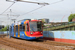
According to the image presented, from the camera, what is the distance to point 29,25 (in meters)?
18.1

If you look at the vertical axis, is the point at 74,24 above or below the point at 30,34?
above

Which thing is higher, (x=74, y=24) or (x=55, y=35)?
(x=74, y=24)

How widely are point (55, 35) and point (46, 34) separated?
2.93 metres

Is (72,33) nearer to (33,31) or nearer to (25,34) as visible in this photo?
(33,31)

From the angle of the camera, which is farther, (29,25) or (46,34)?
(46,34)

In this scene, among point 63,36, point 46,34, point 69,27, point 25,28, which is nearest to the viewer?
point 63,36

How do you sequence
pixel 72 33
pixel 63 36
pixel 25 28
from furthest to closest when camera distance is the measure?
pixel 25 28
pixel 63 36
pixel 72 33

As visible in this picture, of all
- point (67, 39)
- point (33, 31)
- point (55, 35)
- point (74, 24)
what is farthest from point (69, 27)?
point (33, 31)

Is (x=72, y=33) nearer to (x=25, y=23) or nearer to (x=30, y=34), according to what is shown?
(x=30, y=34)

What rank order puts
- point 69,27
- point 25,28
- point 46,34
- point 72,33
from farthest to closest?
point 46,34 → point 69,27 → point 25,28 → point 72,33

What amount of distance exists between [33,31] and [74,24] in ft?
A: 23.7

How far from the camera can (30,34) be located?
58.7 feet

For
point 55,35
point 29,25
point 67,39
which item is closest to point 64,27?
point 55,35

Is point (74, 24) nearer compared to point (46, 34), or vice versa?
point (74, 24)
